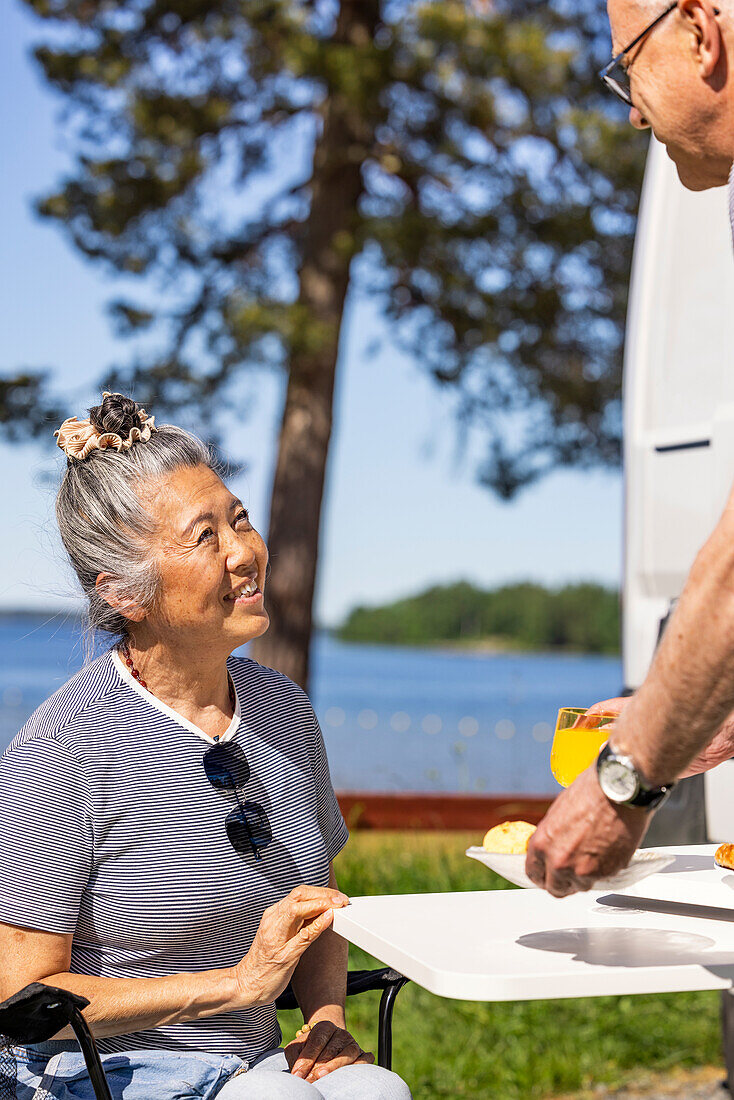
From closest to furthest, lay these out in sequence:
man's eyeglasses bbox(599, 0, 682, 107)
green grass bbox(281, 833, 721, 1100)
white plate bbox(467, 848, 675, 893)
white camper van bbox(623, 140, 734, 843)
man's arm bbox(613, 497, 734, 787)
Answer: man's arm bbox(613, 497, 734, 787), white plate bbox(467, 848, 675, 893), man's eyeglasses bbox(599, 0, 682, 107), white camper van bbox(623, 140, 734, 843), green grass bbox(281, 833, 721, 1100)

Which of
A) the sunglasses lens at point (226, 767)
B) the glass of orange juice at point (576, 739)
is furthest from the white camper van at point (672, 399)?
the sunglasses lens at point (226, 767)

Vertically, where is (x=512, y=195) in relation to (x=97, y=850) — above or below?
above

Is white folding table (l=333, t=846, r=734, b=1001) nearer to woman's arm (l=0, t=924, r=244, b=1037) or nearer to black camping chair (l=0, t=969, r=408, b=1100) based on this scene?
woman's arm (l=0, t=924, r=244, b=1037)

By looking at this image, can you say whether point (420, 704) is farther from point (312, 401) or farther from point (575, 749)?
point (575, 749)

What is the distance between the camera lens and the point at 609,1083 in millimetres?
3846

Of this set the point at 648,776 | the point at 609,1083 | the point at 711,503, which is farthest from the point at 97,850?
the point at 609,1083

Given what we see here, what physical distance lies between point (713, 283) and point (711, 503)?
24.8 inches

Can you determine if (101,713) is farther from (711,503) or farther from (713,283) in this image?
(713,283)

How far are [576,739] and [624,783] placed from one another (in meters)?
0.38

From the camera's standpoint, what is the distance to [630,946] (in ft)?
4.83

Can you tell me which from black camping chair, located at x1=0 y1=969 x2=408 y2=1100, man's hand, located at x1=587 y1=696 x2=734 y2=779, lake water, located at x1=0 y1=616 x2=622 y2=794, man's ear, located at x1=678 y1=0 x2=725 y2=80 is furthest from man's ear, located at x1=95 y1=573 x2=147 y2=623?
man's ear, located at x1=678 y1=0 x2=725 y2=80

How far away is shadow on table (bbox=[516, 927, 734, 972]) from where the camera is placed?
54.0 inches

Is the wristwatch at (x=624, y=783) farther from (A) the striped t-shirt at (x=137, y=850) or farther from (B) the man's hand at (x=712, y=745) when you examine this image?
(A) the striped t-shirt at (x=137, y=850)

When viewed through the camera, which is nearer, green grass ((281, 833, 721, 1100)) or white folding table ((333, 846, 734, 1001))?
white folding table ((333, 846, 734, 1001))
